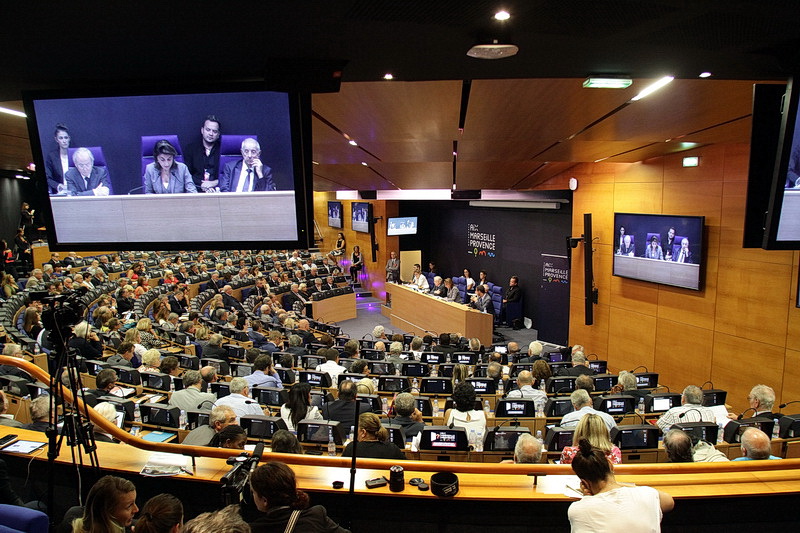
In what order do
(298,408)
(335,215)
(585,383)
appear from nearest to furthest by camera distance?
(298,408) < (585,383) < (335,215)

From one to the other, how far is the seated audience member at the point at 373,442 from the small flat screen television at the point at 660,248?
746cm

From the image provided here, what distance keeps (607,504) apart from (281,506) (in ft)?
4.80

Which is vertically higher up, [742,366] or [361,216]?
[361,216]

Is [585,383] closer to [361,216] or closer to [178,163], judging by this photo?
[178,163]

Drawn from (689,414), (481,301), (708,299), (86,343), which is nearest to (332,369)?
(86,343)

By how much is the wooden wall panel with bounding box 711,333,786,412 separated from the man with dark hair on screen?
8.90 metres

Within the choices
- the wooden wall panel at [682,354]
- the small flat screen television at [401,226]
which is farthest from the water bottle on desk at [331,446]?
the small flat screen television at [401,226]

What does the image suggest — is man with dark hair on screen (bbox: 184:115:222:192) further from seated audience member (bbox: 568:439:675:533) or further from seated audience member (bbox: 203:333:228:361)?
seated audience member (bbox: 203:333:228:361)

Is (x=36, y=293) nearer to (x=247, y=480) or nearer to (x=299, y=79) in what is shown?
(x=247, y=480)

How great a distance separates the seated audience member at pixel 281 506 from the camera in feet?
8.05

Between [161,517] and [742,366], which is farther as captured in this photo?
[742,366]

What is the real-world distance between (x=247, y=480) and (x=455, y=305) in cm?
1060

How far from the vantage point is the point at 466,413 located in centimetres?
517

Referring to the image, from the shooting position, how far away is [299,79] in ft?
9.32
